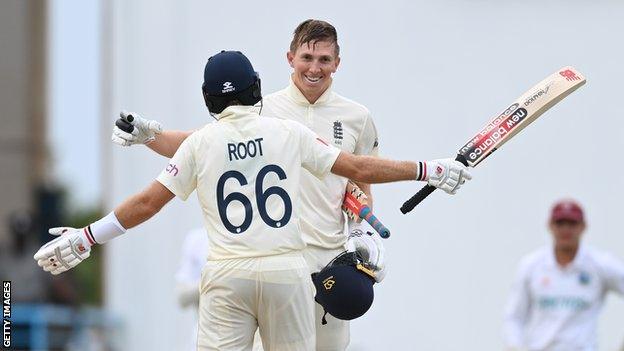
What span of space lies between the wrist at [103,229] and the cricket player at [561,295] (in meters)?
3.80

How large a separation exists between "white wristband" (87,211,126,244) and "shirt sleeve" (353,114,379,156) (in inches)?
48.5

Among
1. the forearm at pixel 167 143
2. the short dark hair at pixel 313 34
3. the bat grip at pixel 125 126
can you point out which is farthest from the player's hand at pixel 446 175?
the bat grip at pixel 125 126

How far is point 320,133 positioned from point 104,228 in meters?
1.15

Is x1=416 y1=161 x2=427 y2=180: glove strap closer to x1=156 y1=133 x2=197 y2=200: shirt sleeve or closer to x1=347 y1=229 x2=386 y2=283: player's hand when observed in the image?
x1=347 y1=229 x2=386 y2=283: player's hand

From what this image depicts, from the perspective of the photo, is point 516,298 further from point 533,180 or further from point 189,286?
point 189,286

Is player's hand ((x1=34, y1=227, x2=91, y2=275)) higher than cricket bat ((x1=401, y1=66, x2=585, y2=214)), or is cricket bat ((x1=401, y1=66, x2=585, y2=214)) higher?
cricket bat ((x1=401, y1=66, x2=585, y2=214))

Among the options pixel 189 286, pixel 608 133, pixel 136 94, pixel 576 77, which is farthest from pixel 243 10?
pixel 576 77

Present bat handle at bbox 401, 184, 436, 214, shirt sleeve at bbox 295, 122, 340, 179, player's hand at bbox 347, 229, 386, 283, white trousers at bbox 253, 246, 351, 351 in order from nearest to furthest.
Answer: shirt sleeve at bbox 295, 122, 340, 179 < bat handle at bbox 401, 184, 436, 214 < player's hand at bbox 347, 229, 386, 283 < white trousers at bbox 253, 246, 351, 351

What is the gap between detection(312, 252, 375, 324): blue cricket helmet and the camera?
23.0 feet

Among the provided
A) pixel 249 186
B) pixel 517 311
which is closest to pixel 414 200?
pixel 249 186

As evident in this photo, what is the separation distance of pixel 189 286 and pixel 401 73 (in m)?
1.73

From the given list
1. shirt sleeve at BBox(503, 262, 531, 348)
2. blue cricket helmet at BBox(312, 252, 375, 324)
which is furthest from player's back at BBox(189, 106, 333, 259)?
shirt sleeve at BBox(503, 262, 531, 348)

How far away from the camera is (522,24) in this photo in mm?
10195

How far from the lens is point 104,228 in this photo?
690 cm
